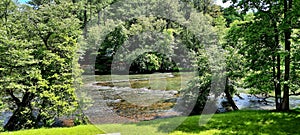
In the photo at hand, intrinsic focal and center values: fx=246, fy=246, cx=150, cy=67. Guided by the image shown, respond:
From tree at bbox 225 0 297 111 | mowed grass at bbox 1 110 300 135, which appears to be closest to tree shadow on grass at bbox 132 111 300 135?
mowed grass at bbox 1 110 300 135

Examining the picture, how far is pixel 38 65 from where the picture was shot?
37.5 ft

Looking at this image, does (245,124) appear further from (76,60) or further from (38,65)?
(38,65)

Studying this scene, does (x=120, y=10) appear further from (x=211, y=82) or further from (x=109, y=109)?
(x=211, y=82)

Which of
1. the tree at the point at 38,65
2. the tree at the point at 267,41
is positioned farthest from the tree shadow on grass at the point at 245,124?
the tree at the point at 38,65

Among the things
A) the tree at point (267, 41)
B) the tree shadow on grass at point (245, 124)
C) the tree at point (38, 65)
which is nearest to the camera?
the tree shadow on grass at point (245, 124)

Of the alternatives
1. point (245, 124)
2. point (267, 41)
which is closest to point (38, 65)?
point (245, 124)

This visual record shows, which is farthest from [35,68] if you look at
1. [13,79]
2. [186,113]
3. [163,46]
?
[163,46]

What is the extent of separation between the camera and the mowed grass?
793 centimetres

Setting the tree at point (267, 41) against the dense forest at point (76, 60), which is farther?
the dense forest at point (76, 60)

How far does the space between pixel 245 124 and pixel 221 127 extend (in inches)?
35.1

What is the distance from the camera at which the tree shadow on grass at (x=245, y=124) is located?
7.91 metres

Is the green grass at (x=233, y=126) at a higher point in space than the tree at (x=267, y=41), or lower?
lower

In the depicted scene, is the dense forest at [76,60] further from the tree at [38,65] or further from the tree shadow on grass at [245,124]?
the tree shadow on grass at [245,124]

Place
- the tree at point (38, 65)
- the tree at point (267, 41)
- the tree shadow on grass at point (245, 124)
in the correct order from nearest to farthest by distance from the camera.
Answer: the tree shadow on grass at point (245, 124) < the tree at point (267, 41) < the tree at point (38, 65)
